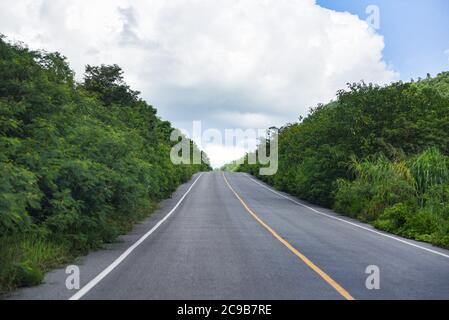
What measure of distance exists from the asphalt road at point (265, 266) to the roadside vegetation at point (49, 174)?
0.88 meters

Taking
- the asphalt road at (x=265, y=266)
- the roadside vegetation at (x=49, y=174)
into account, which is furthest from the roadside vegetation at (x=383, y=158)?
the roadside vegetation at (x=49, y=174)

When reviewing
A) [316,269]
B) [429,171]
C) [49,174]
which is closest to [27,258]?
[49,174]

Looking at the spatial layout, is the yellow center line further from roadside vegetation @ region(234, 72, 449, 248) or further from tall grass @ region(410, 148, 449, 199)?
tall grass @ region(410, 148, 449, 199)

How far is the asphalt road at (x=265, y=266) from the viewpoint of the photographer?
7.64 metres

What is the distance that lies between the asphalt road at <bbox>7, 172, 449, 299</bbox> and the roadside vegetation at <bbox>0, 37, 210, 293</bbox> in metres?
0.88

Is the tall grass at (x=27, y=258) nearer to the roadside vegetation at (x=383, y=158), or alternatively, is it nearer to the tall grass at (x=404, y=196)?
the tall grass at (x=404, y=196)

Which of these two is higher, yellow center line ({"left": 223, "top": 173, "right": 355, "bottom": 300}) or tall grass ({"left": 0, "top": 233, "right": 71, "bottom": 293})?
tall grass ({"left": 0, "top": 233, "right": 71, "bottom": 293})

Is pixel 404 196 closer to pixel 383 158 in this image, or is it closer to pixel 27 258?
pixel 383 158

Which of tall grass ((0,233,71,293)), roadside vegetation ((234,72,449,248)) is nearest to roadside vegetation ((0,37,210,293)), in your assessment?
tall grass ((0,233,71,293))

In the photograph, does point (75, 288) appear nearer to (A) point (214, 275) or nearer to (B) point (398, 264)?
(A) point (214, 275)

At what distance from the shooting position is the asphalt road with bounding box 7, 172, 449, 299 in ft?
25.1
